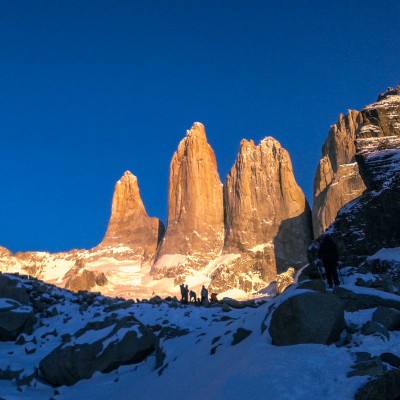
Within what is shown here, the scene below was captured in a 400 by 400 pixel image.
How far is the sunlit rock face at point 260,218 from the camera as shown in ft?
334

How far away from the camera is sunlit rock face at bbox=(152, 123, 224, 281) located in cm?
12044

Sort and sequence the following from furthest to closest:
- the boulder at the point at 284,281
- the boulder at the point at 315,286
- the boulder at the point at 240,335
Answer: the boulder at the point at 284,281 → the boulder at the point at 315,286 → the boulder at the point at 240,335

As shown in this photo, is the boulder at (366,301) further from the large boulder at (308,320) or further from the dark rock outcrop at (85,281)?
the dark rock outcrop at (85,281)

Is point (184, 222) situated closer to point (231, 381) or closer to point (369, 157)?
point (369, 157)

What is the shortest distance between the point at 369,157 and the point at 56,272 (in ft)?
444

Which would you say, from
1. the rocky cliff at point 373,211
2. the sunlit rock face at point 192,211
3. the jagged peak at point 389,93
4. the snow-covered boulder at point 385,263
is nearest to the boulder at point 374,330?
the snow-covered boulder at point 385,263

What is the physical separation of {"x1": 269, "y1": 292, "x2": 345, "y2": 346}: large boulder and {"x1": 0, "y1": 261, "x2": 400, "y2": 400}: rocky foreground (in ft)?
0.06

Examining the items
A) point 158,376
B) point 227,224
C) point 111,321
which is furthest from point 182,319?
point 227,224

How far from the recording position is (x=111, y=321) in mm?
16609

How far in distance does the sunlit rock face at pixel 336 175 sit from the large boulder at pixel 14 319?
232 ft

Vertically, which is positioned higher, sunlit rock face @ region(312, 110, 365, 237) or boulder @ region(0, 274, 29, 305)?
sunlit rock face @ region(312, 110, 365, 237)

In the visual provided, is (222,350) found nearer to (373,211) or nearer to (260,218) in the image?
(373,211)

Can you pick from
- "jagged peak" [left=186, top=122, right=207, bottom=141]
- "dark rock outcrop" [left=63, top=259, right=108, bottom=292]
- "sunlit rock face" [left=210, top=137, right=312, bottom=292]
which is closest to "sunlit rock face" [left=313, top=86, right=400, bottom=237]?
"sunlit rock face" [left=210, top=137, right=312, bottom=292]

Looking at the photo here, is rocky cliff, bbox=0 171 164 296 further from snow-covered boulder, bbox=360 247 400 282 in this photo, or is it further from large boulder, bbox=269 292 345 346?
large boulder, bbox=269 292 345 346
